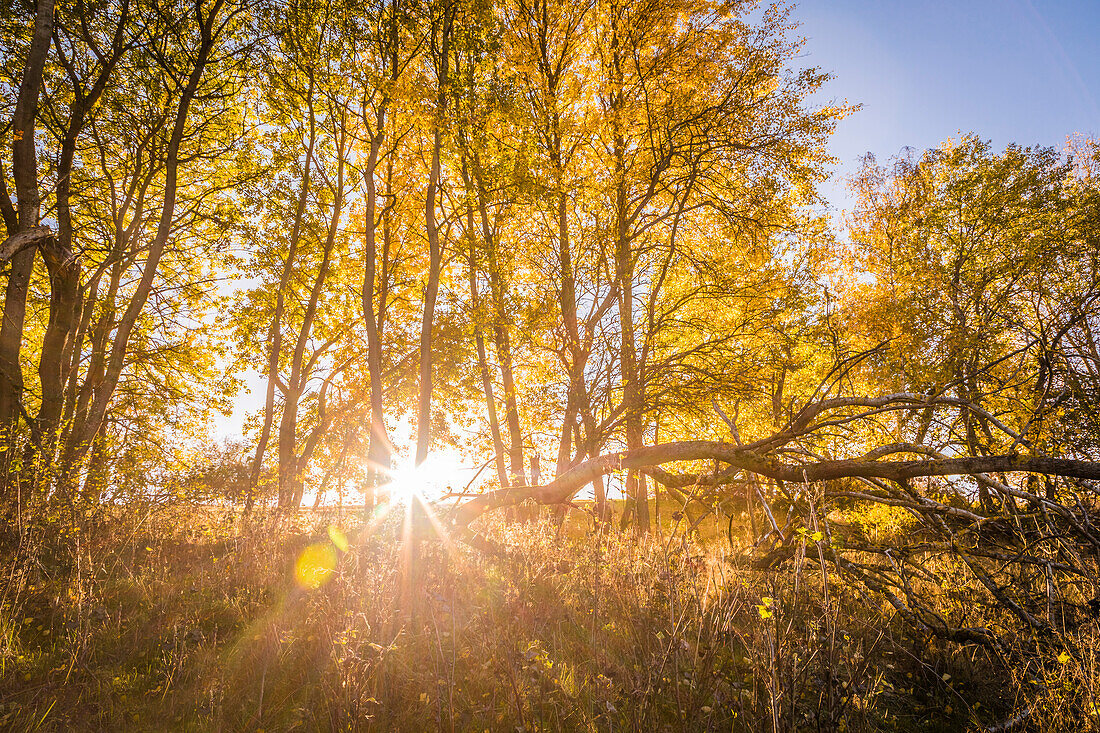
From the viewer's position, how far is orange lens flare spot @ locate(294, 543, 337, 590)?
16.3 ft

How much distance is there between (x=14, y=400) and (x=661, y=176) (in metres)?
12.4

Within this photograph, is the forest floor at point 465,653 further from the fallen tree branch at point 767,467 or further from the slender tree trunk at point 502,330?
the slender tree trunk at point 502,330

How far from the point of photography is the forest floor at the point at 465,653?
2914mm

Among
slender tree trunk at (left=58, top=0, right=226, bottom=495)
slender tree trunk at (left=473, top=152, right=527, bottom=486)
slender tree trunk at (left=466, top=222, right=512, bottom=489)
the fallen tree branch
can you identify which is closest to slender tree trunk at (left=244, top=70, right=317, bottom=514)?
slender tree trunk at (left=58, top=0, right=226, bottom=495)

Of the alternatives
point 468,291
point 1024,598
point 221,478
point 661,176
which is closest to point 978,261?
point 661,176

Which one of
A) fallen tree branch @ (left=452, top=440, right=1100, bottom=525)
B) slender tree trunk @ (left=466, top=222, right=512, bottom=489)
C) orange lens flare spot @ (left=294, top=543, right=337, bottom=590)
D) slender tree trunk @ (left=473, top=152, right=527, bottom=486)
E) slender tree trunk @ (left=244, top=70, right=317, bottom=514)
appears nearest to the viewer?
fallen tree branch @ (left=452, top=440, right=1100, bottom=525)

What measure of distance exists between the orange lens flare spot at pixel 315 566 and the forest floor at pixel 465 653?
3 centimetres

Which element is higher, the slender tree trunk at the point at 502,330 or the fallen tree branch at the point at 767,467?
the slender tree trunk at the point at 502,330

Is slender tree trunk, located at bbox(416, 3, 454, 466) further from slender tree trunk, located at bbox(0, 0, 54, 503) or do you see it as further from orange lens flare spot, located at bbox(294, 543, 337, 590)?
slender tree trunk, located at bbox(0, 0, 54, 503)

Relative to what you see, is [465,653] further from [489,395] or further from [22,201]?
[22,201]

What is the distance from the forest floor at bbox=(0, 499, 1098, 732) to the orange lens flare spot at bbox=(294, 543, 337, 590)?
0.11ft

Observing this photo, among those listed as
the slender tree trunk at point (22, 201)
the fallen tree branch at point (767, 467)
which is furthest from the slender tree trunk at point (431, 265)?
the slender tree trunk at point (22, 201)

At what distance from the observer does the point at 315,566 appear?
5.55m

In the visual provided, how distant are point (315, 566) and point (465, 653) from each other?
8.75 ft
